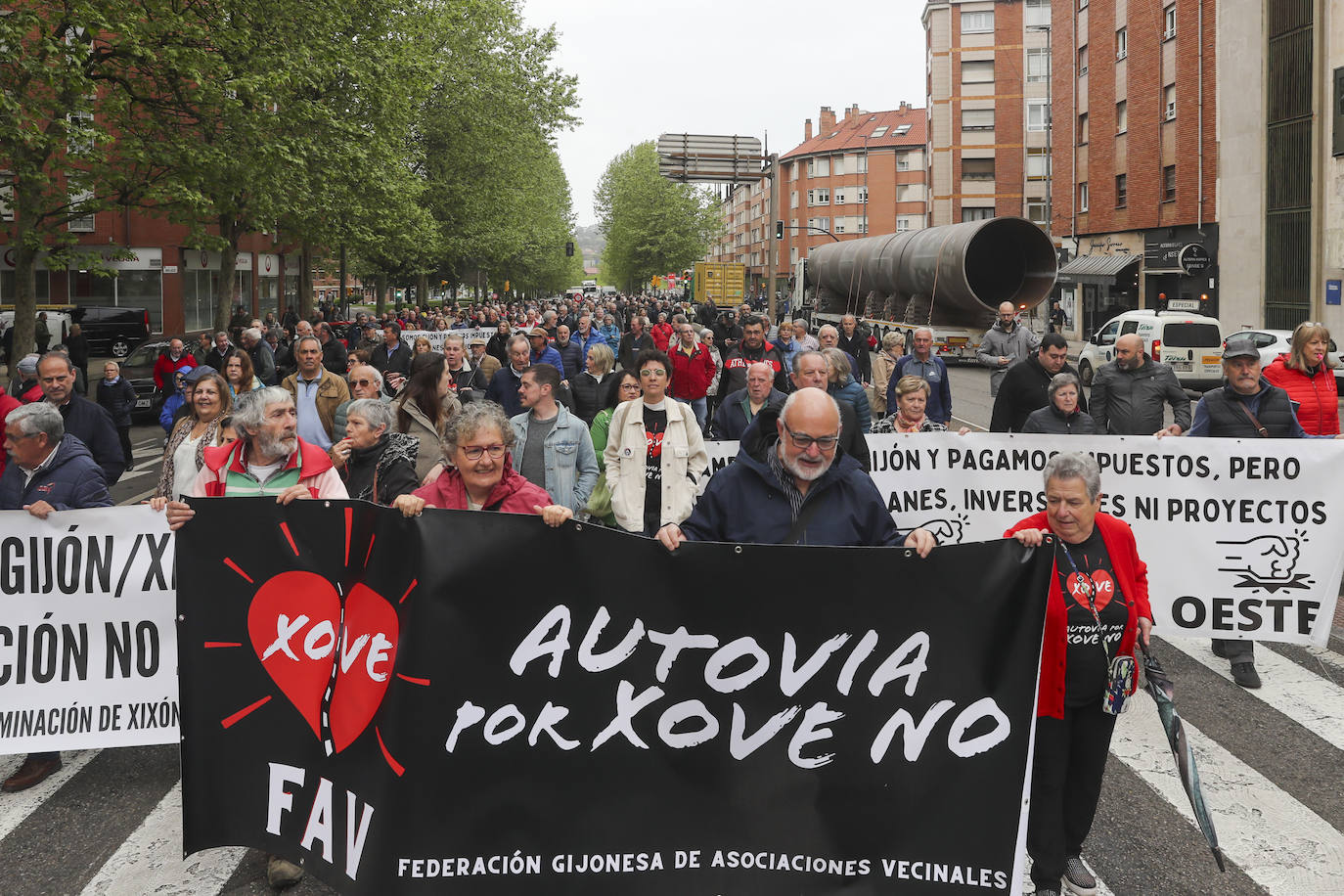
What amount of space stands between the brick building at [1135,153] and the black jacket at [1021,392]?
2832cm

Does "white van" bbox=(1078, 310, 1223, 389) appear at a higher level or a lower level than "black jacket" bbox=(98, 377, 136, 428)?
higher

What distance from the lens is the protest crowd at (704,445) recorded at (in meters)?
4.23

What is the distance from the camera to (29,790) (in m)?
5.73

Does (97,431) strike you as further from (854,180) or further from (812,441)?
(854,180)

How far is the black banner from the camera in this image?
3.73 meters

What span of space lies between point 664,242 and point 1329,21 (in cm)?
6551

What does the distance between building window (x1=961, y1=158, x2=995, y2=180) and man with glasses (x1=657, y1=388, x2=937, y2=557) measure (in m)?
75.2

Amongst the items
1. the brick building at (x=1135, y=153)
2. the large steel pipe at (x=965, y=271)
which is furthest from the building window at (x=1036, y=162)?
the large steel pipe at (x=965, y=271)

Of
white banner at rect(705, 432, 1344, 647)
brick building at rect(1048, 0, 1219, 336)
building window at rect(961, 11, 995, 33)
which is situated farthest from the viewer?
building window at rect(961, 11, 995, 33)

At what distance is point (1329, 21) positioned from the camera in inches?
1193

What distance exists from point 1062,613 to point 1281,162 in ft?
112

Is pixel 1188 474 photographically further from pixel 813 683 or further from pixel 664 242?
pixel 664 242

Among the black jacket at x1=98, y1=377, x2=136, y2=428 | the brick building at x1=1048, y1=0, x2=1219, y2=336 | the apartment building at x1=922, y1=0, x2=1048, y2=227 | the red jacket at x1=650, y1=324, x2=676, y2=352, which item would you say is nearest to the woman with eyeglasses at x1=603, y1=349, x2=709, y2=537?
the black jacket at x1=98, y1=377, x2=136, y2=428

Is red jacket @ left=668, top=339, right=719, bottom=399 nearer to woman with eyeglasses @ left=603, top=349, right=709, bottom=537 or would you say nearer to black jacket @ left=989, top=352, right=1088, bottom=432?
black jacket @ left=989, top=352, right=1088, bottom=432
